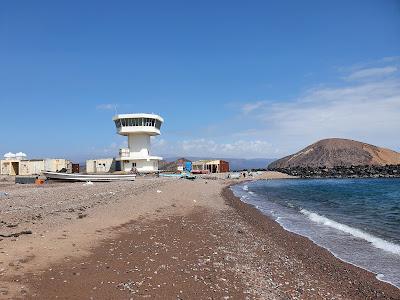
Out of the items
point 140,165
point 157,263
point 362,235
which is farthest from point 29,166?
point 157,263

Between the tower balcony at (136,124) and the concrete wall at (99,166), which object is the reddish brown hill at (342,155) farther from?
the concrete wall at (99,166)

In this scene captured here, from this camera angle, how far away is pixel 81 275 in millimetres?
7719

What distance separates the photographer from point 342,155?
140875mm

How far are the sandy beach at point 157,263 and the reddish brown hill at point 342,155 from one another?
5092 inches

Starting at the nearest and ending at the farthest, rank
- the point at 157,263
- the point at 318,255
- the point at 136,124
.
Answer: the point at 157,263, the point at 318,255, the point at 136,124

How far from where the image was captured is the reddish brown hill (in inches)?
5310

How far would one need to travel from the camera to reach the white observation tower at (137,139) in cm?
6438

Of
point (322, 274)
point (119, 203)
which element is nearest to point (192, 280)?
point (322, 274)

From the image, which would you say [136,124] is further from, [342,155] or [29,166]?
[342,155]

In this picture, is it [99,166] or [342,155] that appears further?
[342,155]

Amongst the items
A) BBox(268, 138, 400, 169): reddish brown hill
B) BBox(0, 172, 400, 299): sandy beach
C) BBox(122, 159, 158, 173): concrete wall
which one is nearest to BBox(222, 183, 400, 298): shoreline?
BBox(0, 172, 400, 299): sandy beach

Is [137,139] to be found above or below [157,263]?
above

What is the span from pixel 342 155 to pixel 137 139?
3851 inches

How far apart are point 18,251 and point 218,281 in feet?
15.0
